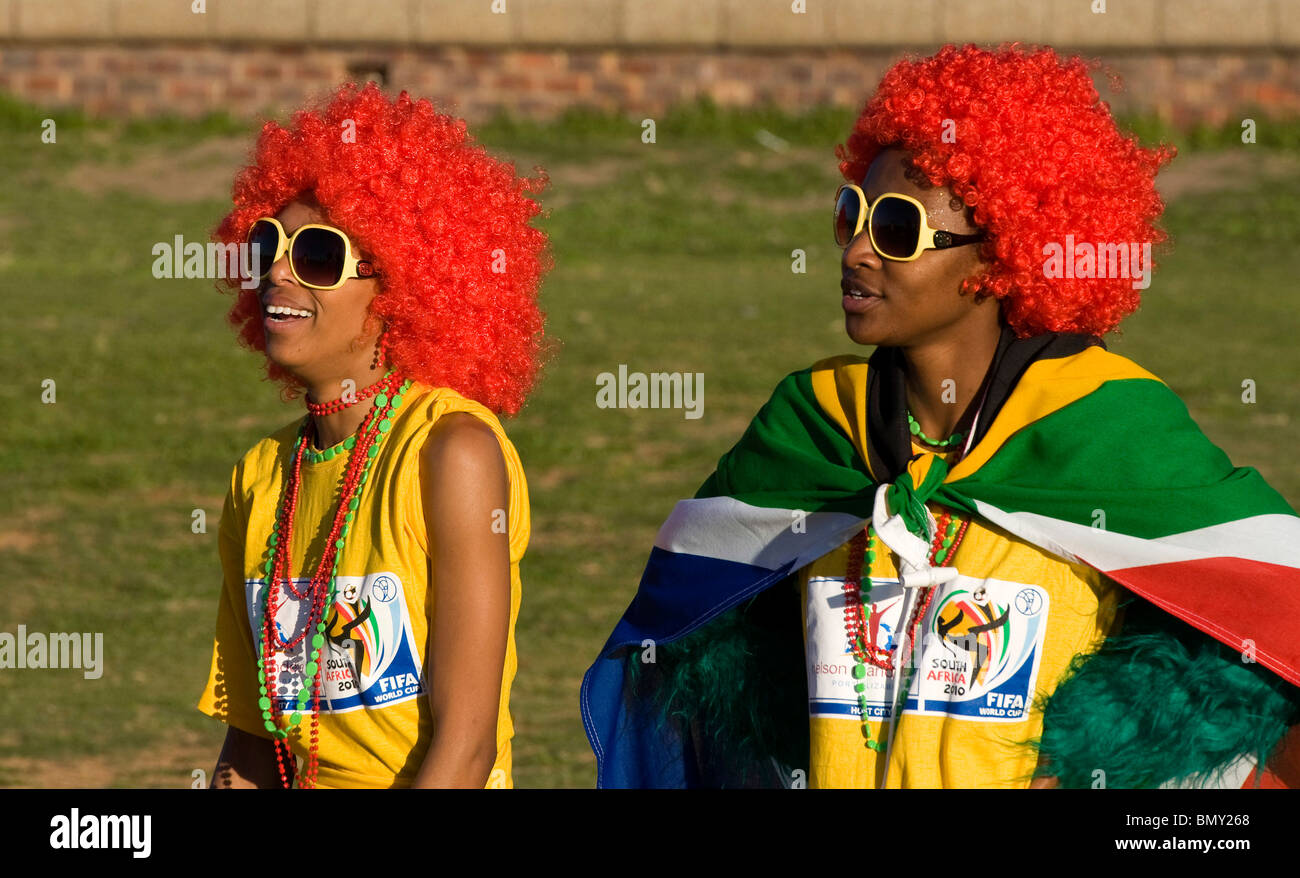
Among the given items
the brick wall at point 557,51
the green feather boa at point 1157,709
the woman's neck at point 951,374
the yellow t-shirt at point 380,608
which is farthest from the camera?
the brick wall at point 557,51

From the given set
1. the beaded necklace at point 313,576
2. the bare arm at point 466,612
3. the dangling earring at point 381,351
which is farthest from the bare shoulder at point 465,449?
the dangling earring at point 381,351

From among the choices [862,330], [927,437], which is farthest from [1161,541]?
[862,330]

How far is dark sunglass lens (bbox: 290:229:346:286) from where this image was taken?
358 centimetres

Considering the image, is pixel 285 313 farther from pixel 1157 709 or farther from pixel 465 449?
pixel 1157 709

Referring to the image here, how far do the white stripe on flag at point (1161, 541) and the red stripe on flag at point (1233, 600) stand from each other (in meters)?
0.01

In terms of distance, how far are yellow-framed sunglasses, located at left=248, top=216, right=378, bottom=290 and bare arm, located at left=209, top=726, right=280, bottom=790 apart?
88cm

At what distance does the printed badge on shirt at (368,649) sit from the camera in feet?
11.1

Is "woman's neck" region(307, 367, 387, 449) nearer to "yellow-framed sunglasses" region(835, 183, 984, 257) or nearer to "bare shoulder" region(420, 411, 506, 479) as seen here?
"bare shoulder" region(420, 411, 506, 479)

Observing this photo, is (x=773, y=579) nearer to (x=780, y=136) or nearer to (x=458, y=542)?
(x=458, y=542)

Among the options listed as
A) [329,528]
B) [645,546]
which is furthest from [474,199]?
[645,546]

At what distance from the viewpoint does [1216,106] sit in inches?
811

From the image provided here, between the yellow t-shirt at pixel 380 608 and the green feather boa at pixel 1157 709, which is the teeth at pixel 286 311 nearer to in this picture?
the yellow t-shirt at pixel 380 608

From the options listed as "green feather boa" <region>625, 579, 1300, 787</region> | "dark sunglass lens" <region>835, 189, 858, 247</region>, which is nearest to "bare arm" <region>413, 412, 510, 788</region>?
"dark sunglass lens" <region>835, 189, 858, 247</region>

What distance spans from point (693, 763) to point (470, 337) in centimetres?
101
